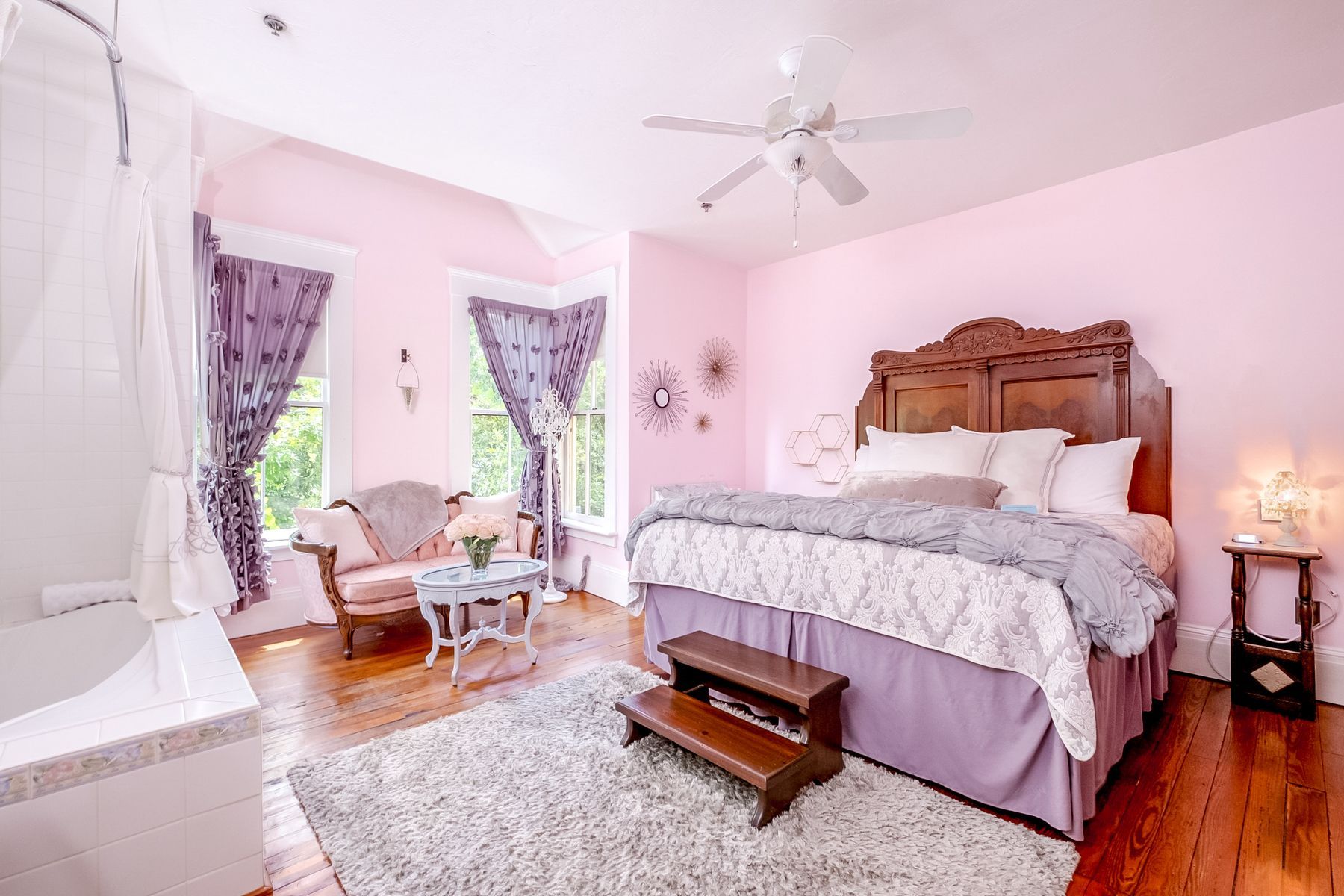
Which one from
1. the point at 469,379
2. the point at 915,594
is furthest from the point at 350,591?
the point at 915,594

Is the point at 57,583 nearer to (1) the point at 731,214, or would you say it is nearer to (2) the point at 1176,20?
(1) the point at 731,214

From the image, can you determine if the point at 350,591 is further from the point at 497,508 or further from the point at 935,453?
the point at 935,453

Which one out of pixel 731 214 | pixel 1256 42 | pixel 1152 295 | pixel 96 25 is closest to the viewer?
pixel 96 25

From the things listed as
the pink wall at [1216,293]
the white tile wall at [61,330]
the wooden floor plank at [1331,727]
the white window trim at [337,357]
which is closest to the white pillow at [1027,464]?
the pink wall at [1216,293]

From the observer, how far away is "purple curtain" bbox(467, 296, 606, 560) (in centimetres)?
461

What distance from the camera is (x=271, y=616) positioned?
3.72 metres

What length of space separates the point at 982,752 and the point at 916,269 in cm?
335

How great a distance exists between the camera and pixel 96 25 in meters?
1.78

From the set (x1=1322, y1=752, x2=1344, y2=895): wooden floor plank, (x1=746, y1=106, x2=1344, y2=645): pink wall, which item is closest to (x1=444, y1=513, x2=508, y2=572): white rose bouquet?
(x1=1322, y1=752, x2=1344, y2=895): wooden floor plank

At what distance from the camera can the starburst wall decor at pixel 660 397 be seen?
4.46 metres

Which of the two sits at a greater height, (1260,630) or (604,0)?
(604,0)

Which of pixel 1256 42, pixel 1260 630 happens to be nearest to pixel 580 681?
pixel 1260 630

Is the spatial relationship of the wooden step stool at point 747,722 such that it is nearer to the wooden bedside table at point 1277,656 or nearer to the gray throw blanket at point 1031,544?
the gray throw blanket at point 1031,544

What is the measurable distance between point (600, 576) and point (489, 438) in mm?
1425
